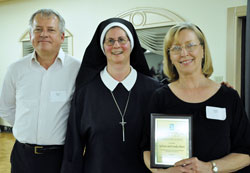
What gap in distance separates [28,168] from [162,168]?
1.22 meters

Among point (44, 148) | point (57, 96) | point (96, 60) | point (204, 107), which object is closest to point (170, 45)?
point (204, 107)

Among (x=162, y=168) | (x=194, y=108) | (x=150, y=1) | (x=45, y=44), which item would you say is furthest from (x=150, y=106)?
(x=150, y=1)

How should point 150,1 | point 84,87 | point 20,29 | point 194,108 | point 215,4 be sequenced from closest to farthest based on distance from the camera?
point 194,108, point 84,87, point 215,4, point 150,1, point 20,29

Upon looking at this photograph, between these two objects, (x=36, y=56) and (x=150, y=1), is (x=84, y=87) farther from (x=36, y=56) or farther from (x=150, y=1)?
(x=150, y=1)

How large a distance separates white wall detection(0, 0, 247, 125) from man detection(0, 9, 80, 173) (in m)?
3.74

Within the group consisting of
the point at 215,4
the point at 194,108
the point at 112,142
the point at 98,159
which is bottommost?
the point at 98,159

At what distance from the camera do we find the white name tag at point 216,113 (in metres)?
1.58

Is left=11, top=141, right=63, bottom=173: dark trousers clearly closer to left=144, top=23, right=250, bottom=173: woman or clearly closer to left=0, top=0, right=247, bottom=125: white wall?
left=144, top=23, right=250, bottom=173: woman

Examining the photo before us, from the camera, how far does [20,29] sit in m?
8.71

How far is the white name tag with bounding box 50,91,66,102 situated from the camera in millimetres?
A: 2215

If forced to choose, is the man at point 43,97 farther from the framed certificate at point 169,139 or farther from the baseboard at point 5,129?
the baseboard at point 5,129

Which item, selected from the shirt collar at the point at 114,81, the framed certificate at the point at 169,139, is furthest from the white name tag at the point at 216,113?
the shirt collar at the point at 114,81

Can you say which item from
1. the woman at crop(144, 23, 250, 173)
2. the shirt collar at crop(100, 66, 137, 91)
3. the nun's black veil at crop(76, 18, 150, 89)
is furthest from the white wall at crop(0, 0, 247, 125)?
the woman at crop(144, 23, 250, 173)

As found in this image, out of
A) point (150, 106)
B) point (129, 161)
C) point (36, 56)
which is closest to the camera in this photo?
point (150, 106)
